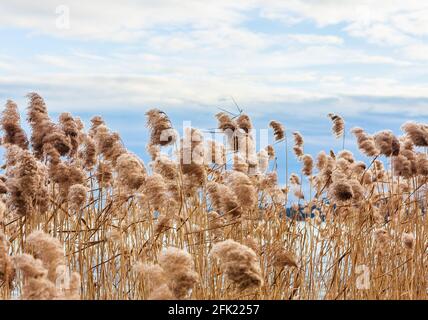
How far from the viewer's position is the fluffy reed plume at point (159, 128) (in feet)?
15.3

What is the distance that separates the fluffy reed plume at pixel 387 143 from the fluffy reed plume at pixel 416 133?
33 centimetres

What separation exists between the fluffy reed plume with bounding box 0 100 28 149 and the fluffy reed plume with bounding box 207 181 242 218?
5.48ft

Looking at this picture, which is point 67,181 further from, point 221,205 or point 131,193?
point 221,205

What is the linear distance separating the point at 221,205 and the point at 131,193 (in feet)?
3.99

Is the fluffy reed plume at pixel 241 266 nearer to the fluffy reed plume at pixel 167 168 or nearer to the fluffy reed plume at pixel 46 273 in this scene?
the fluffy reed plume at pixel 46 273

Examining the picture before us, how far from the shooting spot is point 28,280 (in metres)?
2.85

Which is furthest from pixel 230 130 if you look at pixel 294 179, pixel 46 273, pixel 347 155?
pixel 294 179

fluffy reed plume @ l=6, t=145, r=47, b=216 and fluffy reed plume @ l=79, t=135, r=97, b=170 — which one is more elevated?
fluffy reed plume @ l=79, t=135, r=97, b=170

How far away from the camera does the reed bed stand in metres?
3.43

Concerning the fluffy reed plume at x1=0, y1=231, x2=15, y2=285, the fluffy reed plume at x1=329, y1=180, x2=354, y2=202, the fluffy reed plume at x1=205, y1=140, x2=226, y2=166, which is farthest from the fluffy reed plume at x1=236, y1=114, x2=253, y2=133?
the fluffy reed plume at x1=0, y1=231, x2=15, y2=285

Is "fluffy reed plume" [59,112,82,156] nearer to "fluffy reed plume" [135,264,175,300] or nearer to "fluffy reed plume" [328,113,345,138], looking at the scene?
"fluffy reed plume" [135,264,175,300]

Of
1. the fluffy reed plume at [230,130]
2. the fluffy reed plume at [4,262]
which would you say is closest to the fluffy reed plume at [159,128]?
the fluffy reed plume at [230,130]

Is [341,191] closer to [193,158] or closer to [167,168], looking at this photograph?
[193,158]
